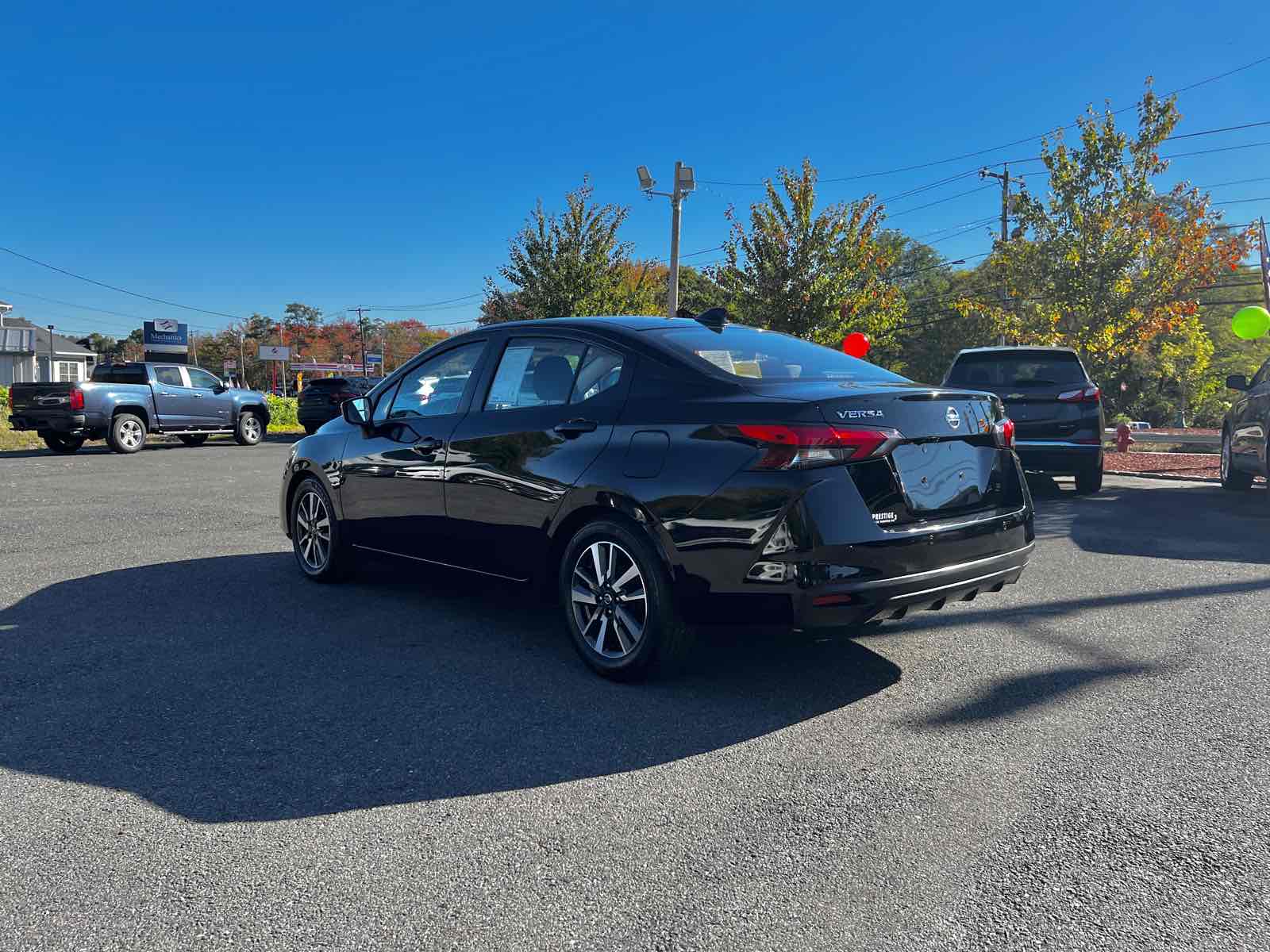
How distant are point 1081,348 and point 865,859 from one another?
72.8 feet

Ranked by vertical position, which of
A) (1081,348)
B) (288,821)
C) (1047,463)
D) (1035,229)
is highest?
(1035,229)

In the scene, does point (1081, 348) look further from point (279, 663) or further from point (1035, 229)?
point (279, 663)

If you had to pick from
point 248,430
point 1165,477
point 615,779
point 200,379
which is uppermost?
point 200,379

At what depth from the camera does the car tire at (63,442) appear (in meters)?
19.4

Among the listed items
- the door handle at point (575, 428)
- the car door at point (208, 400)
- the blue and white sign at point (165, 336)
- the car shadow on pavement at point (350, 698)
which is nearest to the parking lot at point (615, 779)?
the car shadow on pavement at point (350, 698)

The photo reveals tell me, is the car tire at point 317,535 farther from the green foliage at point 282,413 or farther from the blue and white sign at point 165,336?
the blue and white sign at point 165,336

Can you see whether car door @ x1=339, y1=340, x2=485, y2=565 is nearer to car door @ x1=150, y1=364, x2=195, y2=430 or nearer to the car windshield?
the car windshield

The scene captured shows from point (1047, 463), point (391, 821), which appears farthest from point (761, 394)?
point (1047, 463)

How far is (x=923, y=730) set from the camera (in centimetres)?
368

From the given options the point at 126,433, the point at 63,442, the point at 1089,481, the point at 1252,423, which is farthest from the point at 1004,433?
the point at 63,442

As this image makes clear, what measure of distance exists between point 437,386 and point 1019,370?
7505mm

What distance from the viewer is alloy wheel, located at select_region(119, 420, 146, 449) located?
19406mm

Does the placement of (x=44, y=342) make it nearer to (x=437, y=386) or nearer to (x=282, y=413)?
(x=282, y=413)

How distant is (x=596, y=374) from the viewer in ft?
14.8
